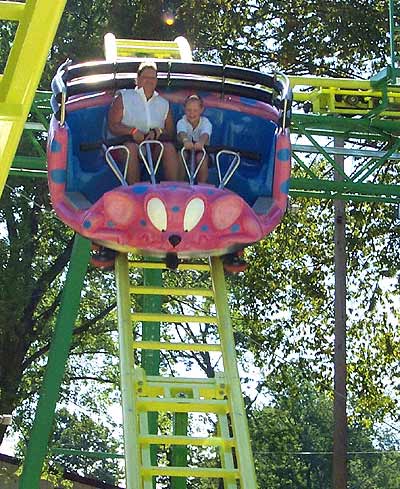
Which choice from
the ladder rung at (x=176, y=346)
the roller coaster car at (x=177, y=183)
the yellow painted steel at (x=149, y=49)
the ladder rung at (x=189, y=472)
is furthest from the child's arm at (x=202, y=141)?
the ladder rung at (x=189, y=472)

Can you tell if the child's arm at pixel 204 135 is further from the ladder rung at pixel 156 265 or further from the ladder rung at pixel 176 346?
the ladder rung at pixel 176 346

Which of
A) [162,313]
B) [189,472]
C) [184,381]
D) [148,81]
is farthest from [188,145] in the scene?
[189,472]

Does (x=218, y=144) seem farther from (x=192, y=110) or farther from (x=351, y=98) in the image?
(x=351, y=98)

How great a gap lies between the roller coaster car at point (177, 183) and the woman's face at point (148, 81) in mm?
105

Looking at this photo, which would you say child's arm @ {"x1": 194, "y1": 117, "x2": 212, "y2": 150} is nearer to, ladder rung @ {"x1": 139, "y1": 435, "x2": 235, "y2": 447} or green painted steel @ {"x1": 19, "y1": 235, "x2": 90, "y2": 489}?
ladder rung @ {"x1": 139, "y1": 435, "x2": 235, "y2": 447}

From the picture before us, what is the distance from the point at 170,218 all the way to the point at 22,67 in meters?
3.91

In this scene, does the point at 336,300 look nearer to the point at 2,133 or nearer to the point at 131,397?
the point at 131,397

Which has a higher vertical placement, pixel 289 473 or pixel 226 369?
pixel 289 473

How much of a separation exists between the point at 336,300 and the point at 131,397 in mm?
10231

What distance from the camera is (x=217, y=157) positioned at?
630 cm

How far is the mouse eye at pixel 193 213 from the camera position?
570cm

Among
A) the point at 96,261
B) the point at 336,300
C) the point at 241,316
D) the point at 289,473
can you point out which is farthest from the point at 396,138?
the point at 289,473

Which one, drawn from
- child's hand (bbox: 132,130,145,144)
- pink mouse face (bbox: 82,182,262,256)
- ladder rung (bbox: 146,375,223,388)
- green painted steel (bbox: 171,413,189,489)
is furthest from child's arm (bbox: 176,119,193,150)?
green painted steel (bbox: 171,413,189,489)

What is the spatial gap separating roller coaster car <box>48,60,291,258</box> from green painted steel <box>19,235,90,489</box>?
206 cm
